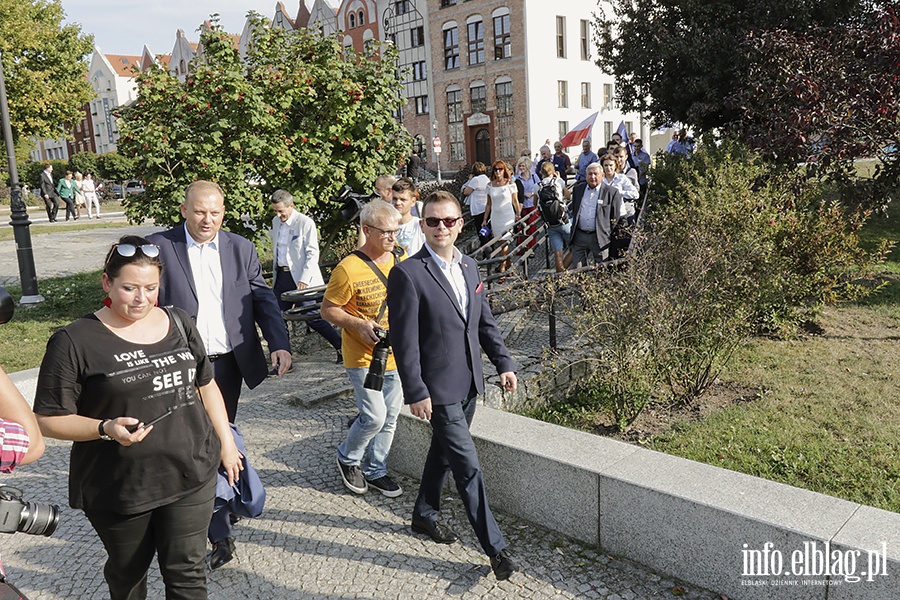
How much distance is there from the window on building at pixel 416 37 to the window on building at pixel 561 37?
9163 mm

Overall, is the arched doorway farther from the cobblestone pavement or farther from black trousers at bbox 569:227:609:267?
the cobblestone pavement

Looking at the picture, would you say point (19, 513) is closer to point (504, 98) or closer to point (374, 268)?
point (374, 268)

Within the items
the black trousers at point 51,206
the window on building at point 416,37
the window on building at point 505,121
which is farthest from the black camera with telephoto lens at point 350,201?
the window on building at point 416,37

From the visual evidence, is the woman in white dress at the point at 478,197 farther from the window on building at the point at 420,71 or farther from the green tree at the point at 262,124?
the window on building at the point at 420,71

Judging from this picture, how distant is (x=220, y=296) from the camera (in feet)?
12.5

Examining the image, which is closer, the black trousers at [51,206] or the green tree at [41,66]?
the black trousers at [51,206]

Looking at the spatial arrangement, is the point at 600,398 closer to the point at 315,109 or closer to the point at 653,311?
the point at 653,311

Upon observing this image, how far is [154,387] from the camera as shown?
2684mm

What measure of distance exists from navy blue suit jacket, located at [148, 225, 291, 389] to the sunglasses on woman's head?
3.19 feet

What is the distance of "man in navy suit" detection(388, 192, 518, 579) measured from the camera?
347cm

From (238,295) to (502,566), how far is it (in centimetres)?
189

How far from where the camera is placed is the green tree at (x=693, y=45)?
13727mm

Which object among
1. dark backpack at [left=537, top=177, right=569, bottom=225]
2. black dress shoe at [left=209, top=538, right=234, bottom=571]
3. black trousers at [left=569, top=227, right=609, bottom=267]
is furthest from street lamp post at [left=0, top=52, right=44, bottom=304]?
black dress shoe at [left=209, top=538, right=234, bottom=571]

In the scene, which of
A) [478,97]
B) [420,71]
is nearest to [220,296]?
[478,97]
